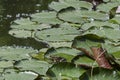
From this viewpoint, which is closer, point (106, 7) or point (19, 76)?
point (19, 76)

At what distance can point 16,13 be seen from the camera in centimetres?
252

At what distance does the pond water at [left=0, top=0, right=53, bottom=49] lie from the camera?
1996 millimetres

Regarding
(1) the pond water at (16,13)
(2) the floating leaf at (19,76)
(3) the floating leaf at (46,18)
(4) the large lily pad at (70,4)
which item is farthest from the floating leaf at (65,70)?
(4) the large lily pad at (70,4)

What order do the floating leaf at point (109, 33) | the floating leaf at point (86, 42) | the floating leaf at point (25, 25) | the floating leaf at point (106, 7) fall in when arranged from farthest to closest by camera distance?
the floating leaf at point (106, 7) < the floating leaf at point (25, 25) < the floating leaf at point (109, 33) < the floating leaf at point (86, 42)

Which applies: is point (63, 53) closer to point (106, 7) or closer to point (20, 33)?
point (20, 33)

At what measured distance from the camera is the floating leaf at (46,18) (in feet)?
7.59

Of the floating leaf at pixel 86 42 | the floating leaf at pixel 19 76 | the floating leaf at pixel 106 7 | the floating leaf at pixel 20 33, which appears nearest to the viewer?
the floating leaf at pixel 19 76

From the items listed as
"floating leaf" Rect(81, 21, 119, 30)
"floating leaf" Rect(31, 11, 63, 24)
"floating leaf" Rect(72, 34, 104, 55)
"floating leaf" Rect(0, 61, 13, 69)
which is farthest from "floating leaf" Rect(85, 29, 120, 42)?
"floating leaf" Rect(0, 61, 13, 69)

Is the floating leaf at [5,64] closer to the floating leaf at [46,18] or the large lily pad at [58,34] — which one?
the large lily pad at [58,34]

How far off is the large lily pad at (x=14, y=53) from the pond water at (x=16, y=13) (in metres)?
Answer: 0.10

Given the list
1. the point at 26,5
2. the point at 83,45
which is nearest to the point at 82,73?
the point at 83,45

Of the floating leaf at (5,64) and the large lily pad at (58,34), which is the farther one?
the large lily pad at (58,34)

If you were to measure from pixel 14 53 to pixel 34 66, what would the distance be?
188 millimetres

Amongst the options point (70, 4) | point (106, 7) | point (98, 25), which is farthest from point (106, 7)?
point (98, 25)
